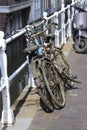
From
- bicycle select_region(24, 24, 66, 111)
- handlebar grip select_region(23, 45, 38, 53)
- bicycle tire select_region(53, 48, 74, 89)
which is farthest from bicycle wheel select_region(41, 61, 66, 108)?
bicycle tire select_region(53, 48, 74, 89)

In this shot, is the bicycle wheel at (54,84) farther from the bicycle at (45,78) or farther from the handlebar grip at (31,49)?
the handlebar grip at (31,49)

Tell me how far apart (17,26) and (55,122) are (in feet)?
59.0

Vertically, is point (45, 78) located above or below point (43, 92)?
above

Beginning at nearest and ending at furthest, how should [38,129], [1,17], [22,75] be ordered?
[38,129]
[22,75]
[1,17]

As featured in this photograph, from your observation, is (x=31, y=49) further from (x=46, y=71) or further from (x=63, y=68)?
(x=63, y=68)

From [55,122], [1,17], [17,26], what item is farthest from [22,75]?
[17,26]

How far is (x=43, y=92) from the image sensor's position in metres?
5.49

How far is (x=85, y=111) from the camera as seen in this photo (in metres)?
5.59

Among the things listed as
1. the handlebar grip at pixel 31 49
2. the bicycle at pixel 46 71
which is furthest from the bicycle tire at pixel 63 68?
the handlebar grip at pixel 31 49

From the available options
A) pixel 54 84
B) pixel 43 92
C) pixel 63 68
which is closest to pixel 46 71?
pixel 54 84

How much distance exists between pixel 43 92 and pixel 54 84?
28 cm

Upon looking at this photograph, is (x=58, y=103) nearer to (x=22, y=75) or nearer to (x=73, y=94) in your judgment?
(x=73, y=94)

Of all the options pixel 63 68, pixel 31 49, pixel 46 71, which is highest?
pixel 31 49

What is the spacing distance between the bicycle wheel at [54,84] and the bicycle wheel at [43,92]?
0.06 metres
